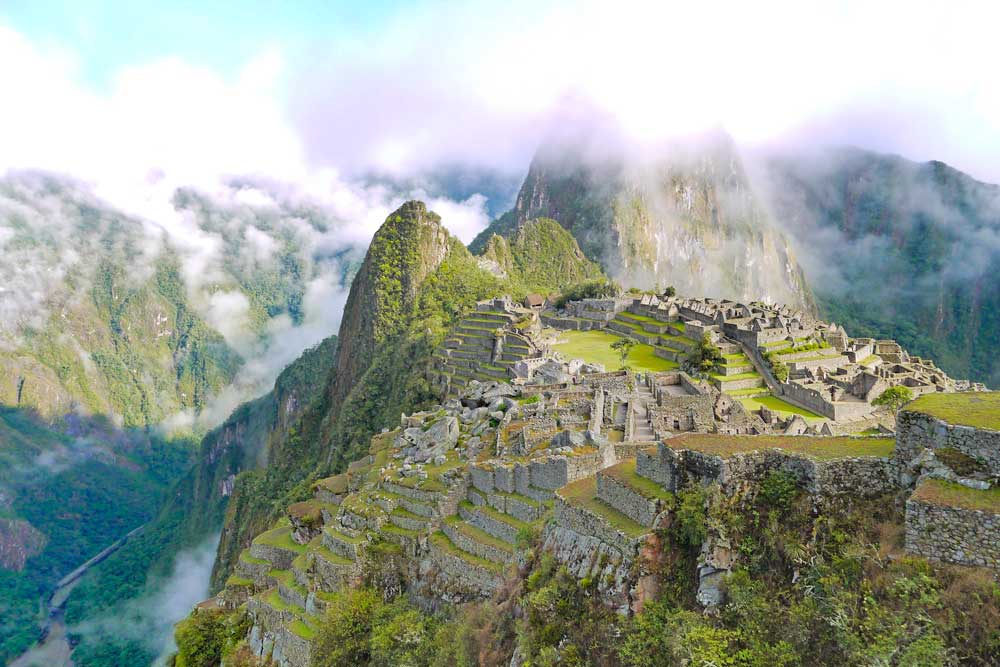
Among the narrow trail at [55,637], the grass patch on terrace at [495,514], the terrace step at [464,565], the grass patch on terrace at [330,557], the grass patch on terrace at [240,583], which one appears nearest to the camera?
the terrace step at [464,565]

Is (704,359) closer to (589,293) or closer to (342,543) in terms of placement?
(342,543)

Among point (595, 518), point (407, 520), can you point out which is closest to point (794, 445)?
point (595, 518)

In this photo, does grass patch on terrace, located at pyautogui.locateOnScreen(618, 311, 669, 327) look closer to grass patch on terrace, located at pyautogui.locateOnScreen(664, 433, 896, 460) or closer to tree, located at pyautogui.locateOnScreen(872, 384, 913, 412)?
tree, located at pyautogui.locateOnScreen(872, 384, 913, 412)

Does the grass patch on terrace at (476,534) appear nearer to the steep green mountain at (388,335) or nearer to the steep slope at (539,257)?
the steep green mountain at (388,335)

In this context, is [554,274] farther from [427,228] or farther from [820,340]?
[820,340]

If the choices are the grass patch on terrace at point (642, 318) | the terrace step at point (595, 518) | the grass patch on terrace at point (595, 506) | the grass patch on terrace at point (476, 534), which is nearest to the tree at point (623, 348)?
the grass patch on terrace at point (642, 318)
